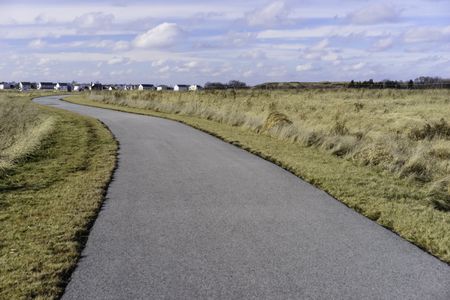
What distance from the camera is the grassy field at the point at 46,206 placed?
189 inches

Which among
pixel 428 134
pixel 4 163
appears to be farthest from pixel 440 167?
pixel 4 163

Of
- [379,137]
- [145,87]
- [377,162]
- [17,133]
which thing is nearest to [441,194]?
[377,162]

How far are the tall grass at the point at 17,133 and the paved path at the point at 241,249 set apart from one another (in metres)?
4.32

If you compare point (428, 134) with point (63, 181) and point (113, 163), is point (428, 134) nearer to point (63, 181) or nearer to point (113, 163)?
point (113, 163)

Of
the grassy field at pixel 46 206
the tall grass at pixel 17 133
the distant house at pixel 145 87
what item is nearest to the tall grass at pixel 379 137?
the grassy field at pixel 46 206

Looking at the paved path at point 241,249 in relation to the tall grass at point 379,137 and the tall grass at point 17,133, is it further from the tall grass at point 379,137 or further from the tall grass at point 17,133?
the tall grass at point 17,133

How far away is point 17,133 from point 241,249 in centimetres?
1596

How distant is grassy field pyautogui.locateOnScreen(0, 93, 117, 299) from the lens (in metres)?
4.79

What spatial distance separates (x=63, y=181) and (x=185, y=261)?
515cm

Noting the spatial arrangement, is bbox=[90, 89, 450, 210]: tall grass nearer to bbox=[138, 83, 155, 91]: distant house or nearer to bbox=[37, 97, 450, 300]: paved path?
bbox=[37, 97, 450, 300]: paved path

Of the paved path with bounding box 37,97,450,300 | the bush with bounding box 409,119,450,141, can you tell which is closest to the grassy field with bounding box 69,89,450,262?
the bush with bounding box 409,119,450,141

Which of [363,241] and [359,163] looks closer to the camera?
[363,241]

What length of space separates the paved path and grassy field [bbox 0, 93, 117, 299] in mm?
236

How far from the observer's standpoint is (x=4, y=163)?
11.3 m
